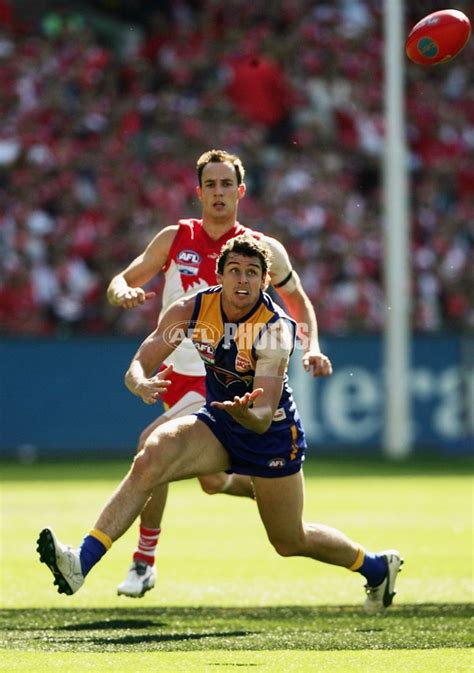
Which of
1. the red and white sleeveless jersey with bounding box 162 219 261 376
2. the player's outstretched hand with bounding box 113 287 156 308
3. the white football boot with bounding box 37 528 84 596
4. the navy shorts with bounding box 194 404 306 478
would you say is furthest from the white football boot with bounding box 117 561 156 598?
the player's outstretched hand with bounding box 113 287 156 308

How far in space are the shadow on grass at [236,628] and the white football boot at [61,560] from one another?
1.02 feet

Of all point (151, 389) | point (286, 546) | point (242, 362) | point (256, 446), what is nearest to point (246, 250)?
point (242, 362)

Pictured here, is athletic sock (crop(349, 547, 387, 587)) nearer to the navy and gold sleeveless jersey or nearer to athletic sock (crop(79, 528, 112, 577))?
the navy and gold sleeveless jersey

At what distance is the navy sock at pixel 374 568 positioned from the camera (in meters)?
8.36

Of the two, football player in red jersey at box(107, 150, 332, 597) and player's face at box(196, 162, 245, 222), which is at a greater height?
player's face at box(196, 162, 245, 222)

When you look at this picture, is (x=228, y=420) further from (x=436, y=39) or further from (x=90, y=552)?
(x=436, y=39)

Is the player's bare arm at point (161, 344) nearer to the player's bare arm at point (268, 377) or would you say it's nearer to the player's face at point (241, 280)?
the player's face at point (241, 280)

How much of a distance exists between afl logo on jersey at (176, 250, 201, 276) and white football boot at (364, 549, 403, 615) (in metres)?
2.10

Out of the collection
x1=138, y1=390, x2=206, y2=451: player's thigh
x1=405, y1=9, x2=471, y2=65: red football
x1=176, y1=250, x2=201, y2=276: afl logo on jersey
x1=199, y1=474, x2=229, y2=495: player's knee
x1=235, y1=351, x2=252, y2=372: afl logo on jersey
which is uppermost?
x1=405, y1=9, x2=471, y2=65: red football

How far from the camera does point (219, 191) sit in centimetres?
891

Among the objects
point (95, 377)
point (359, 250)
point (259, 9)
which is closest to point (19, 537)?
point (95, 377)

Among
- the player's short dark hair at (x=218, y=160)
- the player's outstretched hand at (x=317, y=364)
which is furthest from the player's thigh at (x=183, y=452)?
the player's short dark hair at (x=218, y=160)

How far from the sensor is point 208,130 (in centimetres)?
2241

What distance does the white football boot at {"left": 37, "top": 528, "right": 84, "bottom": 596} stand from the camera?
7.16 meters
